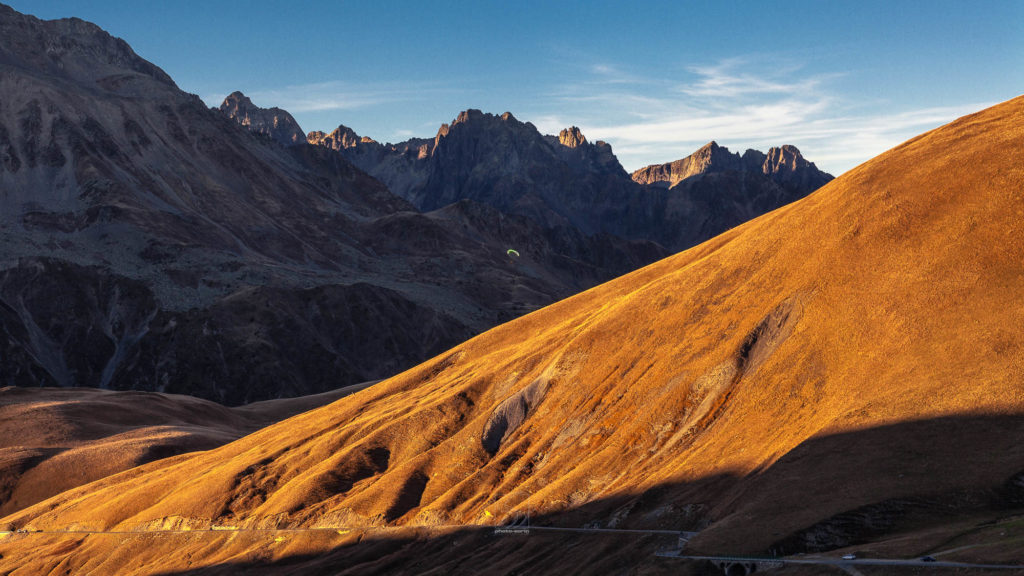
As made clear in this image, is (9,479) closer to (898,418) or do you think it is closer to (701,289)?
(701,289)

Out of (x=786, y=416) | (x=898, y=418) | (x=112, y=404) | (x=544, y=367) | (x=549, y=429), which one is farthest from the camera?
(x=112, y=404)

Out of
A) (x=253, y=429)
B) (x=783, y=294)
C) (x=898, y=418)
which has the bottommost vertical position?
(x=253, y=429)

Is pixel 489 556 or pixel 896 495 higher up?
pixel 896 495

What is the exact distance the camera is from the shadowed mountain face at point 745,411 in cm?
4706

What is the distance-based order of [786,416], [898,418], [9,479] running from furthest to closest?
[9,479]
[786,416]
[898,418]

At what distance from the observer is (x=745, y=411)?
61688 millimetres

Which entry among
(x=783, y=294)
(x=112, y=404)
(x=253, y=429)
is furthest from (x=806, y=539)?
(x=112, y=404)

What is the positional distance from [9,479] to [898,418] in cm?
11803

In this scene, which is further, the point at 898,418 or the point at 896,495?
the point at 898,418

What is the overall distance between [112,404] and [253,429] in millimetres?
25227

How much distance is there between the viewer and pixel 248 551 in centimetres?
7756

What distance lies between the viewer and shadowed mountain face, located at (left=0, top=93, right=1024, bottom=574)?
1853 inches

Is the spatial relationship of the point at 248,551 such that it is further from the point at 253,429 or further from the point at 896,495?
the point at 253,429

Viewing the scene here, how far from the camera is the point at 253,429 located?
154 m
